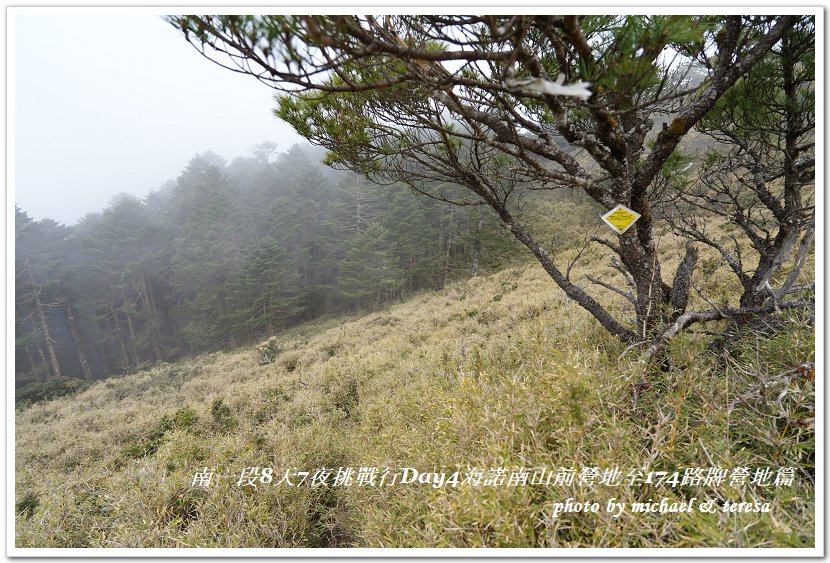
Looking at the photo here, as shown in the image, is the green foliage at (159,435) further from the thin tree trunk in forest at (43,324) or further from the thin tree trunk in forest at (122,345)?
the thin tree trunk in forest at (122,345)

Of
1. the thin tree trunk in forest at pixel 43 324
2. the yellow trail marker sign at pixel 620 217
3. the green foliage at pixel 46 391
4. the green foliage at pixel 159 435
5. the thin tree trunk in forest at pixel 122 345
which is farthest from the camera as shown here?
the thin tree trunk in forest at pixel 122 345

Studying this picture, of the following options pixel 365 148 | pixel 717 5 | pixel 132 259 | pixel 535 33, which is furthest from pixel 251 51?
pixel 132 259

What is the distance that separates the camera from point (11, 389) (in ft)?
7.30

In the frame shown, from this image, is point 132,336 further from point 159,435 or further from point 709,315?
point 709,315

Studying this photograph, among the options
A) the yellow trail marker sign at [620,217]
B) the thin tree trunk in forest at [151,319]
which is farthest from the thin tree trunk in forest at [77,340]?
the yellow trail marker sign at [620,217]

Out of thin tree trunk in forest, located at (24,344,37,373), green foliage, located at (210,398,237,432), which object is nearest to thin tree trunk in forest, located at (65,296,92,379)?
thin tree trunk in forest, located at (24,344,37,373)

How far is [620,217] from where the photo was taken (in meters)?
2.36

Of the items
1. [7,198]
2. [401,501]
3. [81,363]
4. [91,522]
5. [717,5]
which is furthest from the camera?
[81,363]

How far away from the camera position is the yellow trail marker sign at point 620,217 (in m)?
2.34

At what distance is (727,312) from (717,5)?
83.3 inches

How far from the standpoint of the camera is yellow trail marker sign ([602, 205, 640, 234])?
2336mm

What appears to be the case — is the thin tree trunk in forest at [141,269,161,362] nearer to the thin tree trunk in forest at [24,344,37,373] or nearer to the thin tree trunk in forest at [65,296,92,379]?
the thin tree trunk in forest at [65,296,92,379]

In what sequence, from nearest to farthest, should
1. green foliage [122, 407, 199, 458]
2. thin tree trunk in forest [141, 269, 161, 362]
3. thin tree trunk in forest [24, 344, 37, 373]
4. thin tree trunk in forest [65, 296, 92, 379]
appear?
green foliage [122, 407, 199, 458] < thin tree trunk in forest [24, 344, 37, 373] < thin tree trunk in forest [65, 296, 92, 379] < thin tree trunk in forest [141, 269, 161, 362]

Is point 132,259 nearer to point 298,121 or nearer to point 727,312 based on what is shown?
point 298,121
